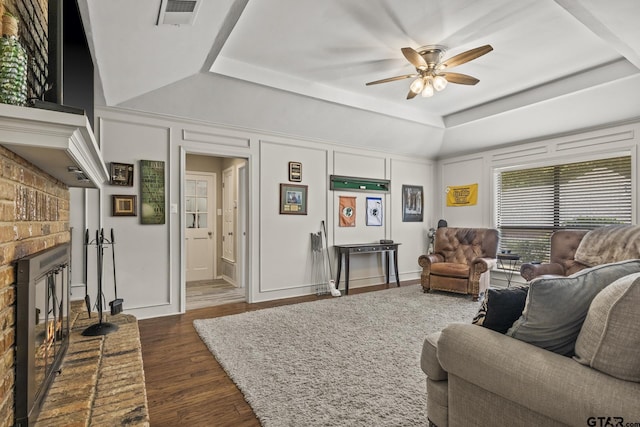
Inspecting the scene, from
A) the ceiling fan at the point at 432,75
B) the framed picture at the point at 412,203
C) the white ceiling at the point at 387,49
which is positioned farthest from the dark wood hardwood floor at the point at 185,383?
the framed picture at the point at 412,203

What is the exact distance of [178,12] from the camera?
2217mm

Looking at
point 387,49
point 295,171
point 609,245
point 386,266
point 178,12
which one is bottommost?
point 386,266

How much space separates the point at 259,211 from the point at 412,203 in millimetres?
3126

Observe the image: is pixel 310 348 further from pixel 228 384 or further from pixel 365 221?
pixel 365 221

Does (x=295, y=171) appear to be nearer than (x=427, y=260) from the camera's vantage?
Yes

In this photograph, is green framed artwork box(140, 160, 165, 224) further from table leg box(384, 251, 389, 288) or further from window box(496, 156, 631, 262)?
window box(496, 156, 631, 262)

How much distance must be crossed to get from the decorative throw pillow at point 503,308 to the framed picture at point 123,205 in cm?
375

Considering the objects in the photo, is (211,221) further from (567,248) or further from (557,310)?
(557,310)

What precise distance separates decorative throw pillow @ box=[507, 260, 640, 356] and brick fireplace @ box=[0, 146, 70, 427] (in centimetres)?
200

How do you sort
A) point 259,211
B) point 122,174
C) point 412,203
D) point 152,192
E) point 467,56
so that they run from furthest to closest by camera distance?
point 412,203 → point 259,211 → point 152,192 → point 122,174 → point 467,56

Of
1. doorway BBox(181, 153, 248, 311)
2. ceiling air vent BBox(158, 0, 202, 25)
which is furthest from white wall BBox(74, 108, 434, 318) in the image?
ceiling air vent BBox(158, 0, 202, 25)

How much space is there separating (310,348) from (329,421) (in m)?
1.05

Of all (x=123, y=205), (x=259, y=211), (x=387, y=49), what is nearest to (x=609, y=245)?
(x=387, y=49)

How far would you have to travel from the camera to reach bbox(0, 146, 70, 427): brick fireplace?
45.2 inches
